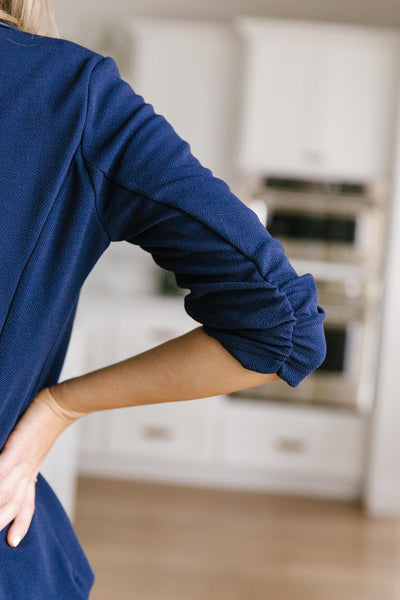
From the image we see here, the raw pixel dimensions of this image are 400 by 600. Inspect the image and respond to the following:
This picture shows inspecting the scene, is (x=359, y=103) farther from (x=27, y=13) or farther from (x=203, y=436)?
(x=27, y=13)

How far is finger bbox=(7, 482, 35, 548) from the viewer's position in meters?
0.58

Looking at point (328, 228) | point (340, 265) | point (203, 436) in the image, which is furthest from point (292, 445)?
point (328, 228)

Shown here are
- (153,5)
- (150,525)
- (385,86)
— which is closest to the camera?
(150,525)

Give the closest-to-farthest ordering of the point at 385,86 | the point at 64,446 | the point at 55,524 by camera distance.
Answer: the point at 55,524 → the point at 64,446 → the point at 385,86

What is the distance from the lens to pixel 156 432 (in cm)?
335

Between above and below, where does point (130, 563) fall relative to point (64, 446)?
below

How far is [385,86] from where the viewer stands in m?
3.30

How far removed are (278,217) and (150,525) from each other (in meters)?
1.62

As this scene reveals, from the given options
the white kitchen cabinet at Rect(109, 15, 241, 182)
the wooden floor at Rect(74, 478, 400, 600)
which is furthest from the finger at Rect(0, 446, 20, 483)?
the white kitchen cabinet at Rect(109, 15, 241, 182)

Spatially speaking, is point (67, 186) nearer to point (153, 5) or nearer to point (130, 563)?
point (130, 563)

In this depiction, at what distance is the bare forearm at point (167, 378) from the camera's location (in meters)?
0.58

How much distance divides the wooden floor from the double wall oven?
58 centimetres

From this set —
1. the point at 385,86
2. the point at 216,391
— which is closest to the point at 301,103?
the point at 385,86

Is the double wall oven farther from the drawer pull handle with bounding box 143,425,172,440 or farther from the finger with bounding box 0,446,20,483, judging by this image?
the finger with bounding box 0,446,20,483
